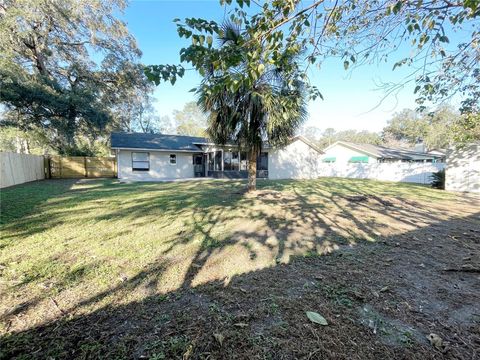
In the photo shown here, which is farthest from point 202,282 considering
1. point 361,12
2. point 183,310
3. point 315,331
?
point 361,12

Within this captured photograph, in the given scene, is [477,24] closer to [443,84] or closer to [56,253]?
[443,84]

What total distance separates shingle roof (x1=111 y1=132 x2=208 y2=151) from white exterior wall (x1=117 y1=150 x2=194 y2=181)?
47 cm

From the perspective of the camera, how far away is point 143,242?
4.18 metres

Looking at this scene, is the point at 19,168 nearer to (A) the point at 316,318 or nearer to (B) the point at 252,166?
(B) the point at 252,166

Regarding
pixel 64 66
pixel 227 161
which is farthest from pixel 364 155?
pixel 64 66

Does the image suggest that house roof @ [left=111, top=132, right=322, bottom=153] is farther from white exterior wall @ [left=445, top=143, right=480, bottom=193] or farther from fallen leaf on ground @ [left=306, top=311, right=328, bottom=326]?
fallen leaf on ground @ [left=306, top=311, right=328, bottom=326]

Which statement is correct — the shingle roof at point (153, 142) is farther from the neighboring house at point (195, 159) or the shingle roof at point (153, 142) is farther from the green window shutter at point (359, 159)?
the green window shutter at point (359, 159)

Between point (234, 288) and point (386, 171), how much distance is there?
22603 millimetres

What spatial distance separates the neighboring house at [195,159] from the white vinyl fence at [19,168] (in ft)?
15.1

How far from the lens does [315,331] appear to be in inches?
79.4

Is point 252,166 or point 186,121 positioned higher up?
point 186,121

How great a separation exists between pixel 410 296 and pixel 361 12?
11.7ft

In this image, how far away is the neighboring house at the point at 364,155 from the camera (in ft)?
78.8

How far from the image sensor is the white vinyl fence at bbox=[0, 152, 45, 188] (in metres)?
10.9
